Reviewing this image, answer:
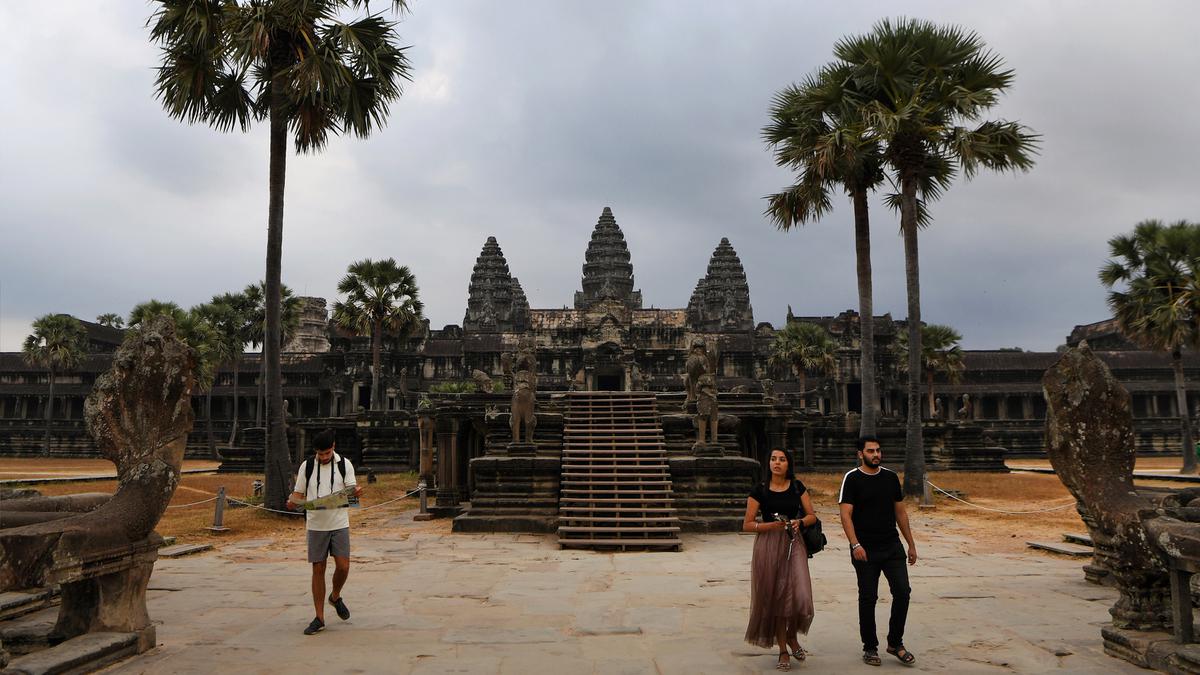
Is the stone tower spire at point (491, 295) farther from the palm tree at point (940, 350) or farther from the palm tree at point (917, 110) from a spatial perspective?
the palm tree at point (917, 110)

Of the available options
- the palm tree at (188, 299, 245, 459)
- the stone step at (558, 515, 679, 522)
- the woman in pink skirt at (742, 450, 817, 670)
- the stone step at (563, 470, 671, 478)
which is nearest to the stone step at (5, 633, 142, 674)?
the woman in pink skirt at (742, 450, 817, 670)

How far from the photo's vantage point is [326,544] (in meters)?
6.44

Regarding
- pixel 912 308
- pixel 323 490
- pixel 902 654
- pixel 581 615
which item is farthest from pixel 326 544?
pixel 912 308

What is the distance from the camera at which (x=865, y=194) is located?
61.7ft

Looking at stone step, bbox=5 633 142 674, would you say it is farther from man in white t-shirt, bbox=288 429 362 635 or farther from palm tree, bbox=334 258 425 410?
palm tree, bbox=334 258 425 410

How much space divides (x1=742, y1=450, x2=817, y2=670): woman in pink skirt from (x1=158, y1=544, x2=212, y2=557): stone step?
28.6 ft

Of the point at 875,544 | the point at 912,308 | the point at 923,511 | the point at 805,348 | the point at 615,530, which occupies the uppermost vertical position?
the point at 805,348

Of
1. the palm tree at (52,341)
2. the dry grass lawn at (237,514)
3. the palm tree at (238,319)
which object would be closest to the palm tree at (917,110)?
the dry grass lawn at (237,514)

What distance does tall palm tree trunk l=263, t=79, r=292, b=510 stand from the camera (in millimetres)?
15148

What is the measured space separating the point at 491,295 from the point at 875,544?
73.4 metres

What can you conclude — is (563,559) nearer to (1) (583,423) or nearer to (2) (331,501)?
(2) (331,501)

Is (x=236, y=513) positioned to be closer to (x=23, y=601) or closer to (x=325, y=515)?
(x=23, y=601)

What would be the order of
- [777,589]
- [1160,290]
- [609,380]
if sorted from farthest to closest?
1. [609,380]
2. [1160,290]
3. [777,589]

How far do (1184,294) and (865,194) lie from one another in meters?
11.4
